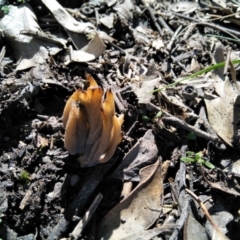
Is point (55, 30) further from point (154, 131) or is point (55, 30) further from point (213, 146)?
point (213, 146)

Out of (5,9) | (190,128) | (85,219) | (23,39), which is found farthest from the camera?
(5,9)

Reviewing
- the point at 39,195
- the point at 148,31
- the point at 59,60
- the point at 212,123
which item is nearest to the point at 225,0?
the point at 148,31

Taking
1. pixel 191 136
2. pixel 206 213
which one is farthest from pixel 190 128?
pixel 206 213

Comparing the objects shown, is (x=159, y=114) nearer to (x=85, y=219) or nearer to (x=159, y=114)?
(x=159, y=114)

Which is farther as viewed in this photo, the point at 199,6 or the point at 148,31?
the point at 199,6

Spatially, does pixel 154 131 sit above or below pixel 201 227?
above

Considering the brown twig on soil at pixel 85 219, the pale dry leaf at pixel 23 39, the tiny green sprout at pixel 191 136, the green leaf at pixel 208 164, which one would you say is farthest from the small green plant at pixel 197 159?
the pale dry leaf at pixel 23 39
